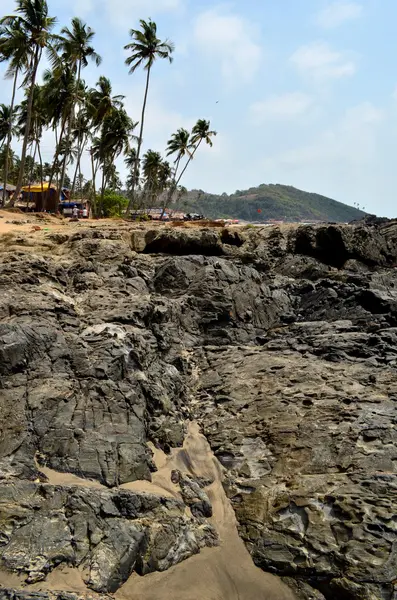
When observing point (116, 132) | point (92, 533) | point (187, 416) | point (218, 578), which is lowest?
point (218, 578)

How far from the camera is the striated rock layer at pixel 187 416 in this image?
6.89 m

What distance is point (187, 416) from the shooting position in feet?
35.6

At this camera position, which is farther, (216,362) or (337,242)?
(337,242)

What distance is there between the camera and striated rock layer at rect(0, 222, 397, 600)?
6895mm

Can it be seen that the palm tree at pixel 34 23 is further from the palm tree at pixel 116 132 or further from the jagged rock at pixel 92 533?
the jagged rock at pixel 92 533

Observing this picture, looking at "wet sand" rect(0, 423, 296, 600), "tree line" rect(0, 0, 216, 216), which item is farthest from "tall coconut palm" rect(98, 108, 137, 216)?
"wet sand" rect(0, 423, 296, 600)

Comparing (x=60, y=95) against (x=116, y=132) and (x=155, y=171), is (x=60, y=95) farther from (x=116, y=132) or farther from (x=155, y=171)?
(x=155, y=171)

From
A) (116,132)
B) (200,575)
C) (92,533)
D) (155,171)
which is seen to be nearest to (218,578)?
(200,575)

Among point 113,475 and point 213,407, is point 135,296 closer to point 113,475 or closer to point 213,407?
point 213,407

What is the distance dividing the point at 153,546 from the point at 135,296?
742 centimetres

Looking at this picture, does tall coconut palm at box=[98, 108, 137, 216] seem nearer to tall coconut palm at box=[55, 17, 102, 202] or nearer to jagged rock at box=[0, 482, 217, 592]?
tall coconut palm at box=[55, 17, 102, 202]

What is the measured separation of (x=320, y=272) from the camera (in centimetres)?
1770

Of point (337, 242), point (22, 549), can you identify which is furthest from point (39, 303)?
point (337, 242)

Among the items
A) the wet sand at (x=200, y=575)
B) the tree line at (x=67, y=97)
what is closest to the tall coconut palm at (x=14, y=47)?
the tree line at (x=67, y=97)
